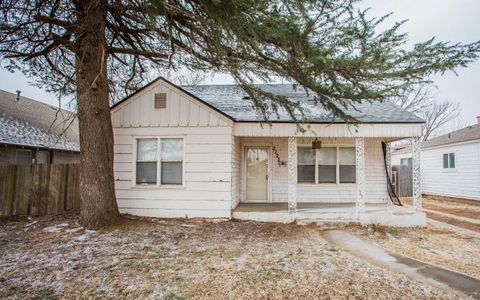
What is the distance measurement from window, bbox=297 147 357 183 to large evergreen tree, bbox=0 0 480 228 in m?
3.33

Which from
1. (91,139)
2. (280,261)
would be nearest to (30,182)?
(91,139)

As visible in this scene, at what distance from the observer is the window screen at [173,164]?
8.09 metres

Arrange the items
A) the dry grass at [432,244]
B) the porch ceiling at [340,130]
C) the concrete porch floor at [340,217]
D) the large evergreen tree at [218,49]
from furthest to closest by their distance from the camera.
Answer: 1. the porch ceiling at [340,130]
2. the concrete porch floor at [340,217]
3. the dry grass at [432,244]
4. the large evergreen tree at [218,49]

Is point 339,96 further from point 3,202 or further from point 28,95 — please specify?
point 28,95

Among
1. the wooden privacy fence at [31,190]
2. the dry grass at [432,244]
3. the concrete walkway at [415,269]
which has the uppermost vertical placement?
the wooden privacy fence at [31,190]

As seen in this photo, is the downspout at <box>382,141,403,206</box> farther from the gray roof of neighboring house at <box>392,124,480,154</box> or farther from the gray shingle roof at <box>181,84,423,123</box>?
the gray roof of neighboring house at <box>392,124,480,154</box>

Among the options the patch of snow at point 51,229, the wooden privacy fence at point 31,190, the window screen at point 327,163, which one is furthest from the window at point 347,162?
the wooden privacy fence at point 31,190

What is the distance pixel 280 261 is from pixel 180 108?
Result: 16.7ft

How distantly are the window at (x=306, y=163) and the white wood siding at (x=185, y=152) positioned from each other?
10.6 ft

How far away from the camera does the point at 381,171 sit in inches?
398

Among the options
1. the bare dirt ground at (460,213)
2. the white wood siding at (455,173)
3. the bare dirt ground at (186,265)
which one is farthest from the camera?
the white wood siding at (455,173)

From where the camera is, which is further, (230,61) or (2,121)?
(2,121)

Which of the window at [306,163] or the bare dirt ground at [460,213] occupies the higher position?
the window at [306,163]

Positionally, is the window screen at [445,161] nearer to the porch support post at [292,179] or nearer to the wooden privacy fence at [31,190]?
the porch support post at [292,179]
